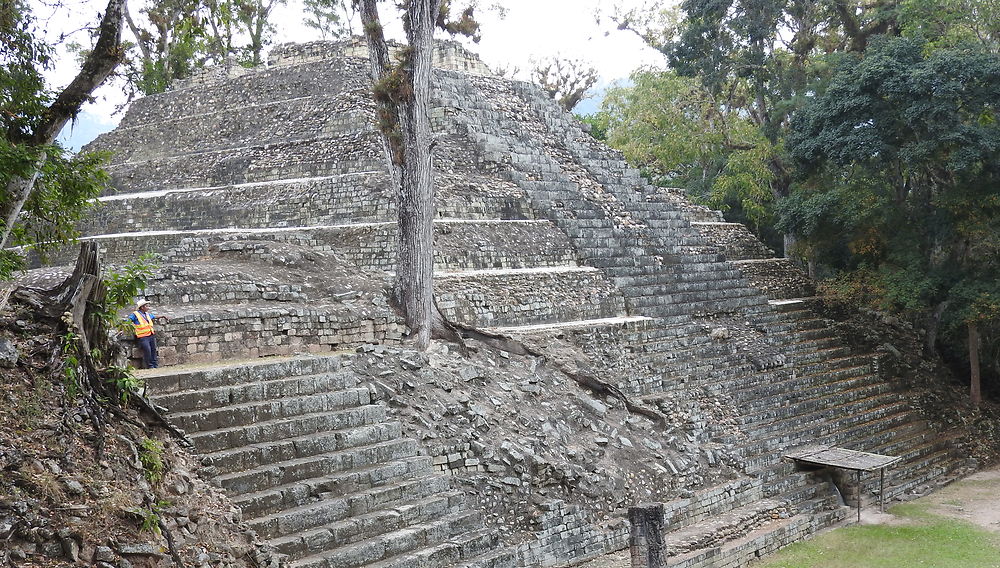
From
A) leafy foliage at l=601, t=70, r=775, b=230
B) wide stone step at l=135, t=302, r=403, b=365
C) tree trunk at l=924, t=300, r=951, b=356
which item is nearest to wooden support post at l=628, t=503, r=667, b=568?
wide stone step at l=135, t=302, r=403, b=365

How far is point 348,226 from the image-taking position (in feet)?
41.8

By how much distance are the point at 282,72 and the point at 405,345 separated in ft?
30.6

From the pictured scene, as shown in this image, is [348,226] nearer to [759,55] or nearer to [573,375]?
[573,375]

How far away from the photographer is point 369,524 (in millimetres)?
7293

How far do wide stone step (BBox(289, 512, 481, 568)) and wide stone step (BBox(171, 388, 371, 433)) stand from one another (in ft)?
4.62

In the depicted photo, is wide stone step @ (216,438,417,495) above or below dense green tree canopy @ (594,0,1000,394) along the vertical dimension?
below

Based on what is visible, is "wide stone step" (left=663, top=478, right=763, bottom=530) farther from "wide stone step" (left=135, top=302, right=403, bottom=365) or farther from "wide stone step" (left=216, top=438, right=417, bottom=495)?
"wide stone step" (left=135, top=302, right=403, bottom=365)

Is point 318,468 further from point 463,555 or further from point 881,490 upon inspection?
point 881,490

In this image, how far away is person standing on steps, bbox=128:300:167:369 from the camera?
8375 mm

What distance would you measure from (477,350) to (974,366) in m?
A: 10.0

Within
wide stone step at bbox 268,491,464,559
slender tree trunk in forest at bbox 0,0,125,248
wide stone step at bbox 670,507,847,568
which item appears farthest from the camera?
wide stone step at bbox 670,507,847,568

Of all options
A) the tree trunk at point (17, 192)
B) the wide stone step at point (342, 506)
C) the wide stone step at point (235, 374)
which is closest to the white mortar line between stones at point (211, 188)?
the wide stone step at point (235, 374)

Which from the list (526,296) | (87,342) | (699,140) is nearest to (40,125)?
(87,342)

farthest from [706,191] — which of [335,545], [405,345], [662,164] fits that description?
[335,545]
